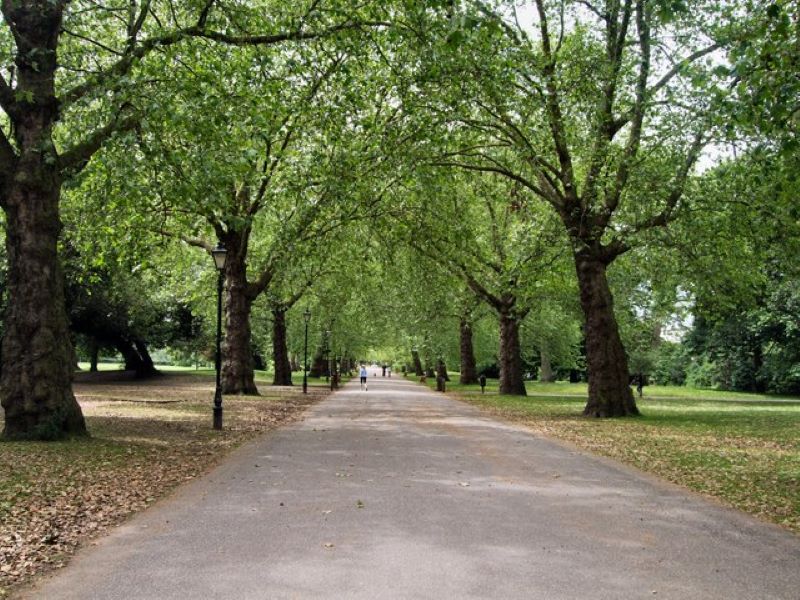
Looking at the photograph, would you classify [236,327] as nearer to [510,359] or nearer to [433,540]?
[510,359]

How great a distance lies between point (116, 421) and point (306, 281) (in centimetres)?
2033

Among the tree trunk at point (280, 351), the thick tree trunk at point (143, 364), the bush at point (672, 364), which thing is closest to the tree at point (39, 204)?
the tree trunk at point (280, 351)

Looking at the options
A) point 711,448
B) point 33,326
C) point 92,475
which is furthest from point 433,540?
point 711,448

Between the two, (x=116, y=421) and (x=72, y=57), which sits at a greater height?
(x=72, y=57)

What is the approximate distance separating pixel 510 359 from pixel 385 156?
59.2ft

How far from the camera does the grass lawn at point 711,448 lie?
28.4 ft

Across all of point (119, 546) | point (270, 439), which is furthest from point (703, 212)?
point (119, 546)

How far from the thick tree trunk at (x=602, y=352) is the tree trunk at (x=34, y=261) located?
45.2 ft

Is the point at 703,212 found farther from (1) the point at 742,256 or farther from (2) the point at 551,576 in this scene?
(2) the point at 551,576

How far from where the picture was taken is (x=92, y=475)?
916 centimetres

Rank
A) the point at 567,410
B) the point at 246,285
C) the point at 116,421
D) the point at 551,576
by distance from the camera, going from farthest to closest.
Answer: the point at 246,285 < the point at 567,410 < the point at 116,421 < the point at 551,576

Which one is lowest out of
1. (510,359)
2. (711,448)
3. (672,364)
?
(711,448)

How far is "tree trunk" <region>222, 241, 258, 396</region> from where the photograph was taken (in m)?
26.7

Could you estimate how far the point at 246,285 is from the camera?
27.3m
